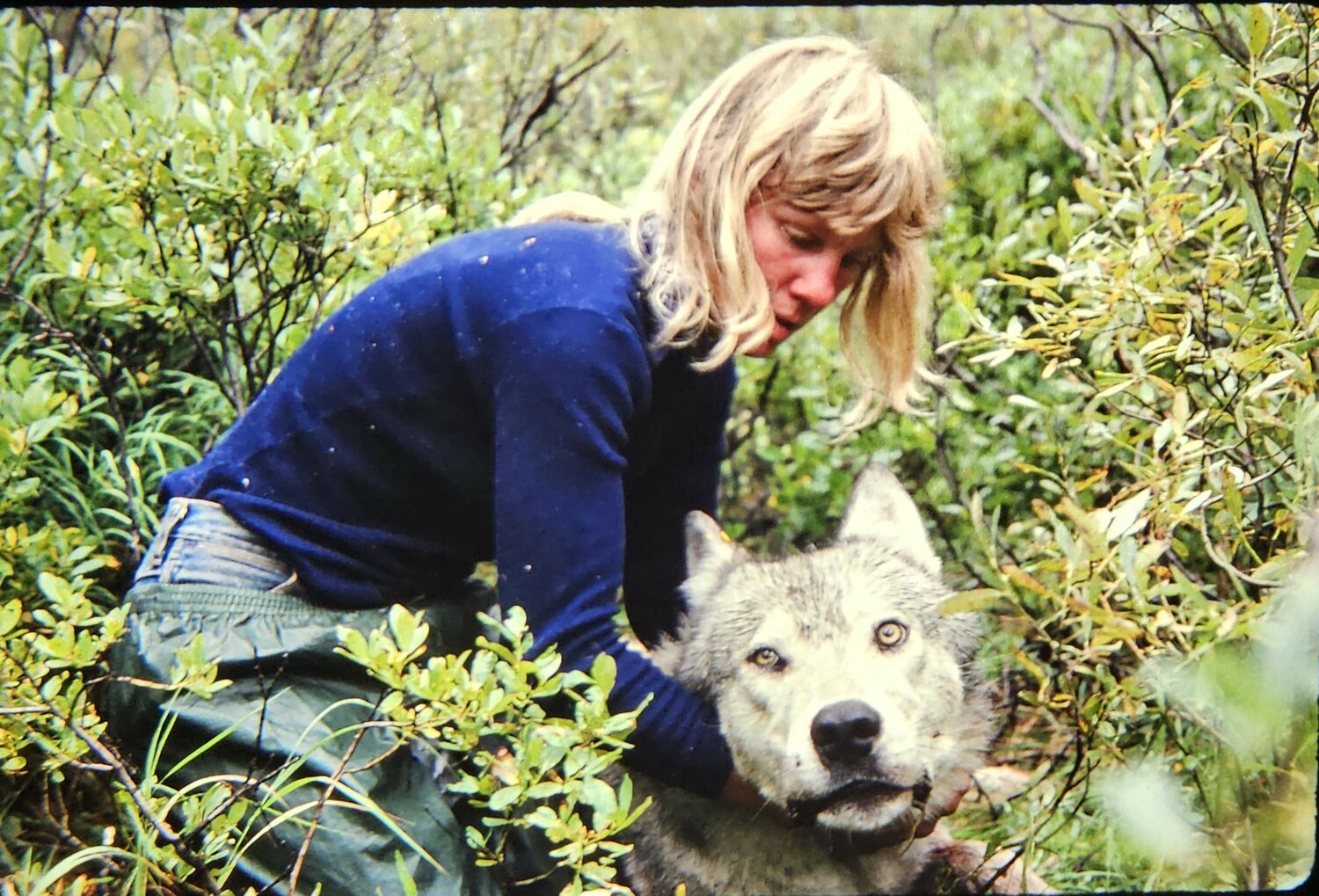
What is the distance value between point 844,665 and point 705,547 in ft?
1.62

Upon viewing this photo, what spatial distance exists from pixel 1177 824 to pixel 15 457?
2.40 metres

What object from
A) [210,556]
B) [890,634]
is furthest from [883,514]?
[210,556]

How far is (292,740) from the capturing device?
2.14m

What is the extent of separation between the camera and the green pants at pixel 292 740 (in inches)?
80.0

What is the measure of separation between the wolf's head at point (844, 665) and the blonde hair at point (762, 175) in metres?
0.48

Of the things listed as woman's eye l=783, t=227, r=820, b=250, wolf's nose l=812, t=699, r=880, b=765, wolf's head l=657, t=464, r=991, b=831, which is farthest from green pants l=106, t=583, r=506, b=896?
woman's eye l=783, t=227, r=820, b=250

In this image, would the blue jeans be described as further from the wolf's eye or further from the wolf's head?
the wolf's eye

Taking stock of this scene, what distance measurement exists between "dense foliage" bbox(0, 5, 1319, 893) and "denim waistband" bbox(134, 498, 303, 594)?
147 millimetres

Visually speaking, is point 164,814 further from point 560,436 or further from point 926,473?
point 926,473

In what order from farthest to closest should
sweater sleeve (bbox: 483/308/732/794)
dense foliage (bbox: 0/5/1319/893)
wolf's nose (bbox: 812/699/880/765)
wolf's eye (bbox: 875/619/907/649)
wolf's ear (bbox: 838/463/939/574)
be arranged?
wolf's ear (bbox: 838/463/939/574), wolf's eye (bbox: 875/619/907/649), sweater sleeve (bbox: 483/308/732/794), wolf's nose (bbox: 812/699/880/765), dense foliage (bbox: 0/5/1319/893)

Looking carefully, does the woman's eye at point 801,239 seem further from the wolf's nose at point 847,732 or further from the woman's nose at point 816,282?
the wolf's nose at point 847,732

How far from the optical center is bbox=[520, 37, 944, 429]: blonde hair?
225cm

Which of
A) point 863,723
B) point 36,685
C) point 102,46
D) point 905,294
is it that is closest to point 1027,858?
point 863,723

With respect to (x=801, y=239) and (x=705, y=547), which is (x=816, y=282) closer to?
(x=801, y=239)
